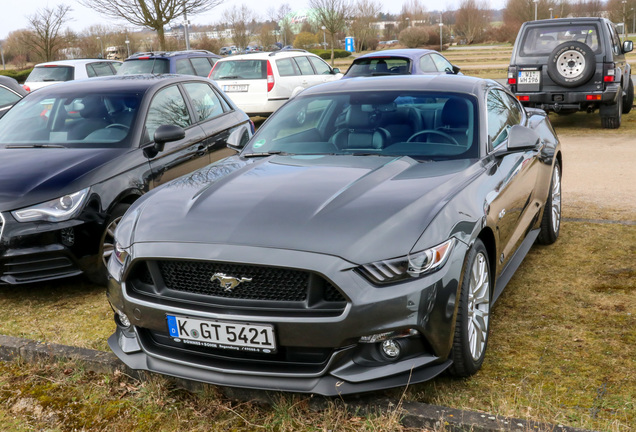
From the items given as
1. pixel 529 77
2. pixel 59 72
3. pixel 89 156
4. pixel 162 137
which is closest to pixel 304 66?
pixel 529 77

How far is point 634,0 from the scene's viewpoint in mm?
74938

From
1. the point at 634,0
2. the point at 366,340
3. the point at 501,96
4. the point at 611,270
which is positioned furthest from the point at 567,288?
the point at 634,0

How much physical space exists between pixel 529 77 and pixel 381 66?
9.29 ft

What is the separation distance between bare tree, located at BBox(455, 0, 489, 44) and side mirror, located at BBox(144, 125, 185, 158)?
8657 cm

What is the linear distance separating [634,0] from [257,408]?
84.0 m

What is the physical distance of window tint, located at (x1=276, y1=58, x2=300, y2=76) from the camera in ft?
47.8

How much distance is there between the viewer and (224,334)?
9.53 feet

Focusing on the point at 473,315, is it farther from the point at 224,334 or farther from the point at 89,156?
the point at 89,156

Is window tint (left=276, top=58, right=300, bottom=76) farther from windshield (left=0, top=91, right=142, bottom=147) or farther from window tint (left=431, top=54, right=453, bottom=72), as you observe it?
windshield (left=0, top=91, right=142, bottom=147)

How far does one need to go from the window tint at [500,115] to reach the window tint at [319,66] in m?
11.1

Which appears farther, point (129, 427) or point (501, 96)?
point (501, 96)

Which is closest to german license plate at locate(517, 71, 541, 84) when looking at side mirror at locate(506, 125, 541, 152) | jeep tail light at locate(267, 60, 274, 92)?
jeep tail light at locate(267, 60, 274, 92)

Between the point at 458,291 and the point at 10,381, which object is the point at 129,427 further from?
the point at 458,291

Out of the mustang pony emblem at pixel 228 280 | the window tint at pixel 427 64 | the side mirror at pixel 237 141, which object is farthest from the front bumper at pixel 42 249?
the window tint at pixel 427 64
